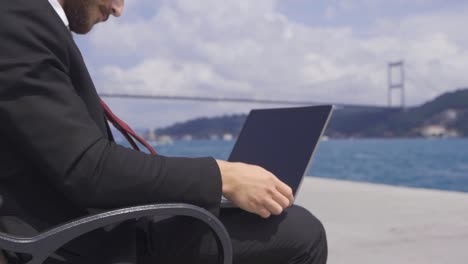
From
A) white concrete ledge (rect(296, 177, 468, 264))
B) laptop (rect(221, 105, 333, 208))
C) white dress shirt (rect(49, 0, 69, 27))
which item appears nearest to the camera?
white dress shirt (rect(49, 0, 69, 27))

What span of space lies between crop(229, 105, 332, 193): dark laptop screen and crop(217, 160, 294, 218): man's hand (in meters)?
0.10

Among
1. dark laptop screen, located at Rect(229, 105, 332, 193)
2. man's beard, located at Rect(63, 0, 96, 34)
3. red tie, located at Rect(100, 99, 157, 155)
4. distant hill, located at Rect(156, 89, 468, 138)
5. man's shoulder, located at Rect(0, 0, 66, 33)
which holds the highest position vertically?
man's shoulder, located at Rect(0, 0, 66, 33)

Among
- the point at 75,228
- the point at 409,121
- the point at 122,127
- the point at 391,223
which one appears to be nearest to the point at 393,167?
the point at 409,121

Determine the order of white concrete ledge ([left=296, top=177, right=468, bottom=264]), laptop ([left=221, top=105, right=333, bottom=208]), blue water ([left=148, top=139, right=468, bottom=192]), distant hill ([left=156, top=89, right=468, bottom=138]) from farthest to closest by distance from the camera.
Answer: distant hill ([left=156, top=89, right=468, bottom=138]) → blue water ([left=148, top=139, right=468, bottom=192]) → white concrete ledge ([left=296, top=177, right=468, bottom=264]) → laptop ([left=221, top=105, right=333, bottom=208])

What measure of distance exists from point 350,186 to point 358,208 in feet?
4.06

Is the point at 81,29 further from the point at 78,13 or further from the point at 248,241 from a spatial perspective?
the point at 248,241

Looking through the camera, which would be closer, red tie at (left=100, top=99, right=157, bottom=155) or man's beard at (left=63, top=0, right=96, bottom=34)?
man's beard at (left=63, top=0, right=96, bottom=34)

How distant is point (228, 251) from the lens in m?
0.85

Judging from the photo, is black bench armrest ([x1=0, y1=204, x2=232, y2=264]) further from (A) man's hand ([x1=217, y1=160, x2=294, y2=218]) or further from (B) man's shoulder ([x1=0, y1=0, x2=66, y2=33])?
(B) man's shoulder ([x1=0, y1=0, x2=66, y2=33])

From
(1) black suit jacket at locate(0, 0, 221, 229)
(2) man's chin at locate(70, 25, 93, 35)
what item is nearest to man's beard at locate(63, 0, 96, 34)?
(2) man's chin at locate(70, 25, 93, 35)

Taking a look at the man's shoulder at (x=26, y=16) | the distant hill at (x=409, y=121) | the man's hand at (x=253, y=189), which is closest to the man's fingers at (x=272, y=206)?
the man's hand at (x=253, y=189)

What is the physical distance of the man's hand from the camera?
87 cm

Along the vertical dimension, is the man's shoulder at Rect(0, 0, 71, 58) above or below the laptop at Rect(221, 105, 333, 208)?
above

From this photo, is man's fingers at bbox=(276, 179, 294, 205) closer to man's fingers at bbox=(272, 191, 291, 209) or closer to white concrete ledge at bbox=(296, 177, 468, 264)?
man's fingers at bbox=(272, 191, 291, 209)
